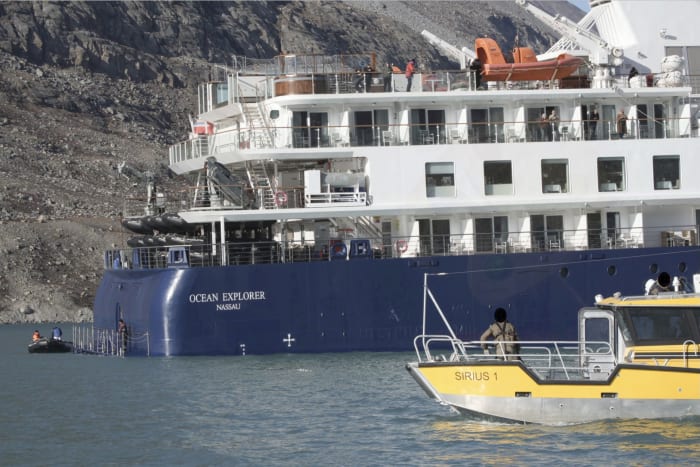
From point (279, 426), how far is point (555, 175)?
50.7ft

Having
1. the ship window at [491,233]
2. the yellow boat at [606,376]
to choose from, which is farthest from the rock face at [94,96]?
the yellow boat at [606,376]

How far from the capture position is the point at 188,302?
34.0 metres

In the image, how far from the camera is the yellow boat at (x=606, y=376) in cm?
2281

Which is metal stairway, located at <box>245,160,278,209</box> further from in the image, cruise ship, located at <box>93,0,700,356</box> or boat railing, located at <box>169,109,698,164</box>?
boat railing, located at <box>169,109,698,164</box>

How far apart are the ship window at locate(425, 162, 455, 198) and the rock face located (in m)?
26.4

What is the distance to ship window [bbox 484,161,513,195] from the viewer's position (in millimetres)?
36719

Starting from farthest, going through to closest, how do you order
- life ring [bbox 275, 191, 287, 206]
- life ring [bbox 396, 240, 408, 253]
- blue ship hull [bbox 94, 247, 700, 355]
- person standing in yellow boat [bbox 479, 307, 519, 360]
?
life ring [bbox 396, 240, 408, 253]
life ring [bbox 275, 191, 287, 206]
blue ship hull [bbox 94, 247, 700, 355]
person standing in yellow boat [bbox 479, 307, 519, 360]

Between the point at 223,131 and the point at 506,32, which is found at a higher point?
the point at 506,32

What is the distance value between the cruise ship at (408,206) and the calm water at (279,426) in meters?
1.93

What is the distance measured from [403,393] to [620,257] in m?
10.6

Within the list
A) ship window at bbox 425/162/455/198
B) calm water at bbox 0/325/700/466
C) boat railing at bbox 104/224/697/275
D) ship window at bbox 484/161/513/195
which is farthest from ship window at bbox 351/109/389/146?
calm water at bbox 0/325/700/466

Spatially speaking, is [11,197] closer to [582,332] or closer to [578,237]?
[578,237]

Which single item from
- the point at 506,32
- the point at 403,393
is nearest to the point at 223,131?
the point at 403,393

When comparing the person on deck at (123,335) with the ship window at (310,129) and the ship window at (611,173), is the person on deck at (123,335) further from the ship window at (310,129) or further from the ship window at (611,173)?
the ship window at (611,173)
